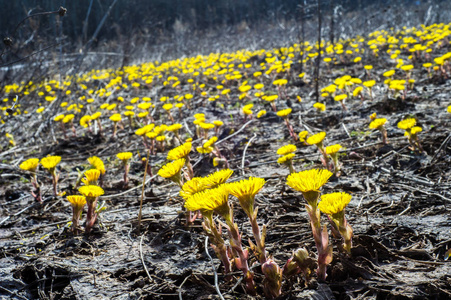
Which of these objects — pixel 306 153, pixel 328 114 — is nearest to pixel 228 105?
pixel 328 114

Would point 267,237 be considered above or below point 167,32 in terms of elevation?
below

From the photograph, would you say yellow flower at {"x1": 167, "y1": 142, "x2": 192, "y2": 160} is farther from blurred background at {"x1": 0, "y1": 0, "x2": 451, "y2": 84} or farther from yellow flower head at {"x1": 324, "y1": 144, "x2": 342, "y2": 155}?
blurred background at {"x1": 0, "y1": 0, "x2": 451, "y2": 84}

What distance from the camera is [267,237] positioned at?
5.06ft

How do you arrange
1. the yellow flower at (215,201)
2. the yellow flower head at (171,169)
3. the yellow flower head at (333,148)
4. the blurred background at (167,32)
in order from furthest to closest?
1. the blurred background at (167,32)
2. the yellow flower head at (333,148)
3. the yellow flower head at (171,169)
4. the yellow flower at (215,201)

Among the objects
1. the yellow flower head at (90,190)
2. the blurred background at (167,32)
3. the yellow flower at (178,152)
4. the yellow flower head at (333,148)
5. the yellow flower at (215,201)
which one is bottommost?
the yellow flower head at (333,148)

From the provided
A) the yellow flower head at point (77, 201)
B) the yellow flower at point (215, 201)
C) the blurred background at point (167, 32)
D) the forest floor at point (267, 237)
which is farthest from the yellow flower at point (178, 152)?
the blurred background at point (167, 32)

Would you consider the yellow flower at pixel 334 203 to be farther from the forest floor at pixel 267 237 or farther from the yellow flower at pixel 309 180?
the forest floor at pixel 267 237

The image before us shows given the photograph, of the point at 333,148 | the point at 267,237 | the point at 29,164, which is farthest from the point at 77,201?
the point at 333,148

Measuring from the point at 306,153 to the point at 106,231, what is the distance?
1703 mm

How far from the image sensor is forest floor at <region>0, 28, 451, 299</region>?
117 cm

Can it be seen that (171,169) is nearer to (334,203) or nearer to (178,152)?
(178,152)

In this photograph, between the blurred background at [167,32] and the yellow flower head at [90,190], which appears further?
the blurred background at [167,32]

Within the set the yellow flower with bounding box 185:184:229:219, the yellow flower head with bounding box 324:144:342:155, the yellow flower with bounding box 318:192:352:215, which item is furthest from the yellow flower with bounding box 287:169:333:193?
the yellow flower head with bounding box 324:144:342:155

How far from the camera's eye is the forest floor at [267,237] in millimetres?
1172
